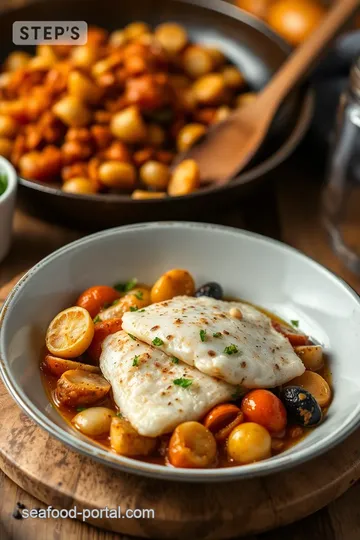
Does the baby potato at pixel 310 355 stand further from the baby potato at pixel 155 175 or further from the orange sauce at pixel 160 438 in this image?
the baby potato at pixel 155 175

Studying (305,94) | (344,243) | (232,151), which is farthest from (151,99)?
(344,243)

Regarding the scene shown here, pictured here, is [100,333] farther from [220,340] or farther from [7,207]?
[7,207]

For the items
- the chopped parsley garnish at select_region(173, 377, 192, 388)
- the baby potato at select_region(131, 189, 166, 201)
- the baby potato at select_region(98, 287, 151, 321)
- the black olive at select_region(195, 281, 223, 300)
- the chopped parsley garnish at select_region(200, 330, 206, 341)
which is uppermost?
the baby potato at select_region(131, 189, 166, 201)

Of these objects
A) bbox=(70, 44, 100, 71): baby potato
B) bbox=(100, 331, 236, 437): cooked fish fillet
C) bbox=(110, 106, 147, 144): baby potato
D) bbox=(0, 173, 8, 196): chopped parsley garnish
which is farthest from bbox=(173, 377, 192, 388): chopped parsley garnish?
bbox=(70, 44, 100, 71): baby potato

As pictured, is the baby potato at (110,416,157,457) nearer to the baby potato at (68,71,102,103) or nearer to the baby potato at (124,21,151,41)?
the baby potato at (68,71,102,103)

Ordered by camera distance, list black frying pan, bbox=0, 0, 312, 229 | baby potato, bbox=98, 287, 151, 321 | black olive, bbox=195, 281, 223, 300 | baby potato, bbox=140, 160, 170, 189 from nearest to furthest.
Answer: baby potato, bbox=98, 287, 151, 321, black olive, bbox=195, 281, 223, 300, black frying pan, bbox=0, 0, 312, 229, baby potato, bbox=140, 160, 170, 189

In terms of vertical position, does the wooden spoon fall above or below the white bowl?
above

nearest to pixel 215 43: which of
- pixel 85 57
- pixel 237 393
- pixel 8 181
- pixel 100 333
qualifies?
pixel 85 57
